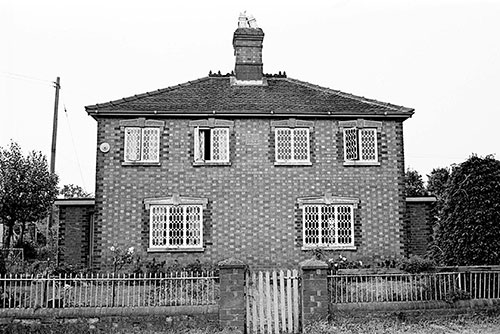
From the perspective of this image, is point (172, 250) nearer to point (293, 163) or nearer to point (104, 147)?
point (104, 147)

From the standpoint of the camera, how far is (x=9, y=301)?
14148 mm

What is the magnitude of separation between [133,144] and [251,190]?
498 cm

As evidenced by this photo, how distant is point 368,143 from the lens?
79.5 feet

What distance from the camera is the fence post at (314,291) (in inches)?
556

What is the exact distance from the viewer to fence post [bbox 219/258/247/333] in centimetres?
1393

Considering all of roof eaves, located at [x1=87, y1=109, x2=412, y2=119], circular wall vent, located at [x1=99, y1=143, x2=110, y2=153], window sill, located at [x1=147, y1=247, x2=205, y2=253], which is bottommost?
window sill, located at [x1=147, y1=247, x2=205, y2=253]

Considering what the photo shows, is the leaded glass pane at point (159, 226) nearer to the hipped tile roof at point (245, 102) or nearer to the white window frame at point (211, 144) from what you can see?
the white window frame at point (211, 144)

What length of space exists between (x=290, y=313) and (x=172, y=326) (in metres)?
2.79

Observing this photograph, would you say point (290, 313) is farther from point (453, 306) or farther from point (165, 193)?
point (165, 193)

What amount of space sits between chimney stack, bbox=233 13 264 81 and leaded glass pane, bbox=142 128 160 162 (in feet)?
17.2

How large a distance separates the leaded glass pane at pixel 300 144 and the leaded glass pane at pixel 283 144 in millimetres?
201

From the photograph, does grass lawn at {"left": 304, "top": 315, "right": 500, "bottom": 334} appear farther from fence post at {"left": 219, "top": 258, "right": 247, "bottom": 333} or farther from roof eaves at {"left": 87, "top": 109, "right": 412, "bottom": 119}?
roof eaves at {"left": 87, "top": 109, "right": 412, "bottom": 119}

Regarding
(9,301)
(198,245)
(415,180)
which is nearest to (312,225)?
(198,245)

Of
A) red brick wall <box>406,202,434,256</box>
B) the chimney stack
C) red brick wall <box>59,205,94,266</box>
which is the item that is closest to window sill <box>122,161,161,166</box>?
red brick wall <box>59,205,94,266</box>
